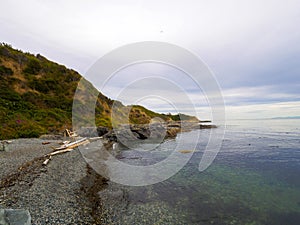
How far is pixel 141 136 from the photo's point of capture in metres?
40.7

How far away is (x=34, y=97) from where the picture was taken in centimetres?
4222

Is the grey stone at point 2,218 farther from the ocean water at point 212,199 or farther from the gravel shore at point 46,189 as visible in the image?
the ocean water at point 212,199

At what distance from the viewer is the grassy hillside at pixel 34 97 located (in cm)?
2996

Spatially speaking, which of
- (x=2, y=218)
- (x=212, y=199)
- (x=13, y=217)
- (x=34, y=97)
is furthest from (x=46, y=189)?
(x=34, y=97)

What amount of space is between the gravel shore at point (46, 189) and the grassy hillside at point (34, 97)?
16.7 metres

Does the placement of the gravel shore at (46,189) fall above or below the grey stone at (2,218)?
below

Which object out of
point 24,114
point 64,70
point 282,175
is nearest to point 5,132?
point 24,114

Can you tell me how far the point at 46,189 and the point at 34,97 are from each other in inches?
1603

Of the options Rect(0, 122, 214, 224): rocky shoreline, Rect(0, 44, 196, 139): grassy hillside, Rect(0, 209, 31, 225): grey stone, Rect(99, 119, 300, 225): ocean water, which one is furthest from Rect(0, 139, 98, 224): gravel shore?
Rect(0, 44, 196, 139): grassy hillside

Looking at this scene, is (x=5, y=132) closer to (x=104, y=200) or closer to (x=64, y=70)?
(x=104, y=200)

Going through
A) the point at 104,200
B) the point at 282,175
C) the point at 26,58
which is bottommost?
the point at 104,200

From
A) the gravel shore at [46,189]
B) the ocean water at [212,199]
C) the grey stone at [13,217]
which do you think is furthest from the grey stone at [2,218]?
the ocean water at [212,199]

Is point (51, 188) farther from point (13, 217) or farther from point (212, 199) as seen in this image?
point (212, 199)

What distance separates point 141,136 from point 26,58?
42980 mm
